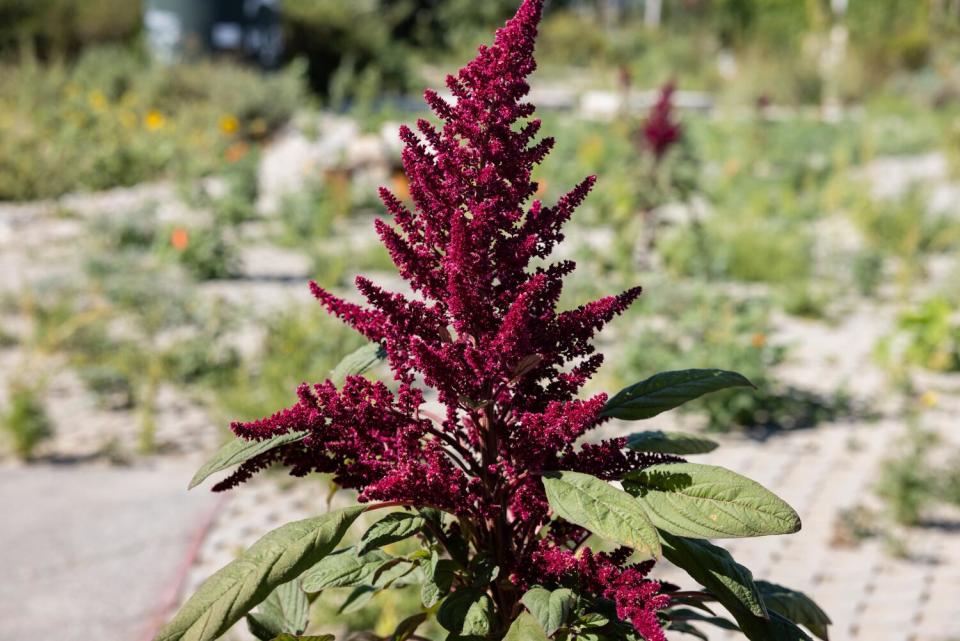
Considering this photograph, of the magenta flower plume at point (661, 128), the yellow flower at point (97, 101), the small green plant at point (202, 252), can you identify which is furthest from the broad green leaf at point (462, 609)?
the yellow flower at point (97, 101)

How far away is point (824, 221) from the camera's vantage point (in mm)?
9578

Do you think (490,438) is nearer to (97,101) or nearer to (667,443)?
(667,443)

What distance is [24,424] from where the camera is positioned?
434cm

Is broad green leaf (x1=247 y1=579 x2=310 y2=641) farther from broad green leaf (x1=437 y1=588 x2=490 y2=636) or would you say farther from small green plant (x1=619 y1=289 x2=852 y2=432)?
small green plant (x1=619 y1=289 x2=852 y2=432)

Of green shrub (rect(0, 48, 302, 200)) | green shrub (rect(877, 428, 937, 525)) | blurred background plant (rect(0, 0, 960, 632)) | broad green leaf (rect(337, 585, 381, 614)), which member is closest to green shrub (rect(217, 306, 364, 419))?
blurred background plant (rect(0, 0, 960, 632))

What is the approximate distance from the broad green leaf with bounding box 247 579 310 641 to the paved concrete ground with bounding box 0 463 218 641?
189cm

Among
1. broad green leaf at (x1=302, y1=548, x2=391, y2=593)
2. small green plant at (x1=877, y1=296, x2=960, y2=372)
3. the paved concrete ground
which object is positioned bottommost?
the paved concrete ground

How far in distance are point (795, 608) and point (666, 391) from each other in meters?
0.46

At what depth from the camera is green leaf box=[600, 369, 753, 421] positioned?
1.39 metres

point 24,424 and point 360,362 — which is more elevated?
point 360,362

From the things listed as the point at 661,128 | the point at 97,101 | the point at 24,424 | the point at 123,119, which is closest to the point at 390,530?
the point at 24,424

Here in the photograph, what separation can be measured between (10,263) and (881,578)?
6.61 metres

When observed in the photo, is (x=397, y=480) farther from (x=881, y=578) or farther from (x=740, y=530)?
(x=881, y=578)

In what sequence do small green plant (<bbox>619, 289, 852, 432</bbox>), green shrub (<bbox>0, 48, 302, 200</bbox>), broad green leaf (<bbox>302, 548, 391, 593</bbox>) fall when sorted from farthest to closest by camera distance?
1. green shrub (<bbox>0, 48, 302, 200</bbox>)
2. small green plant (<bbox>619, 289, 852, 432</bbox>)
3. broad green leaf (<bbox>302, 548, 391, 593</bbox>)
